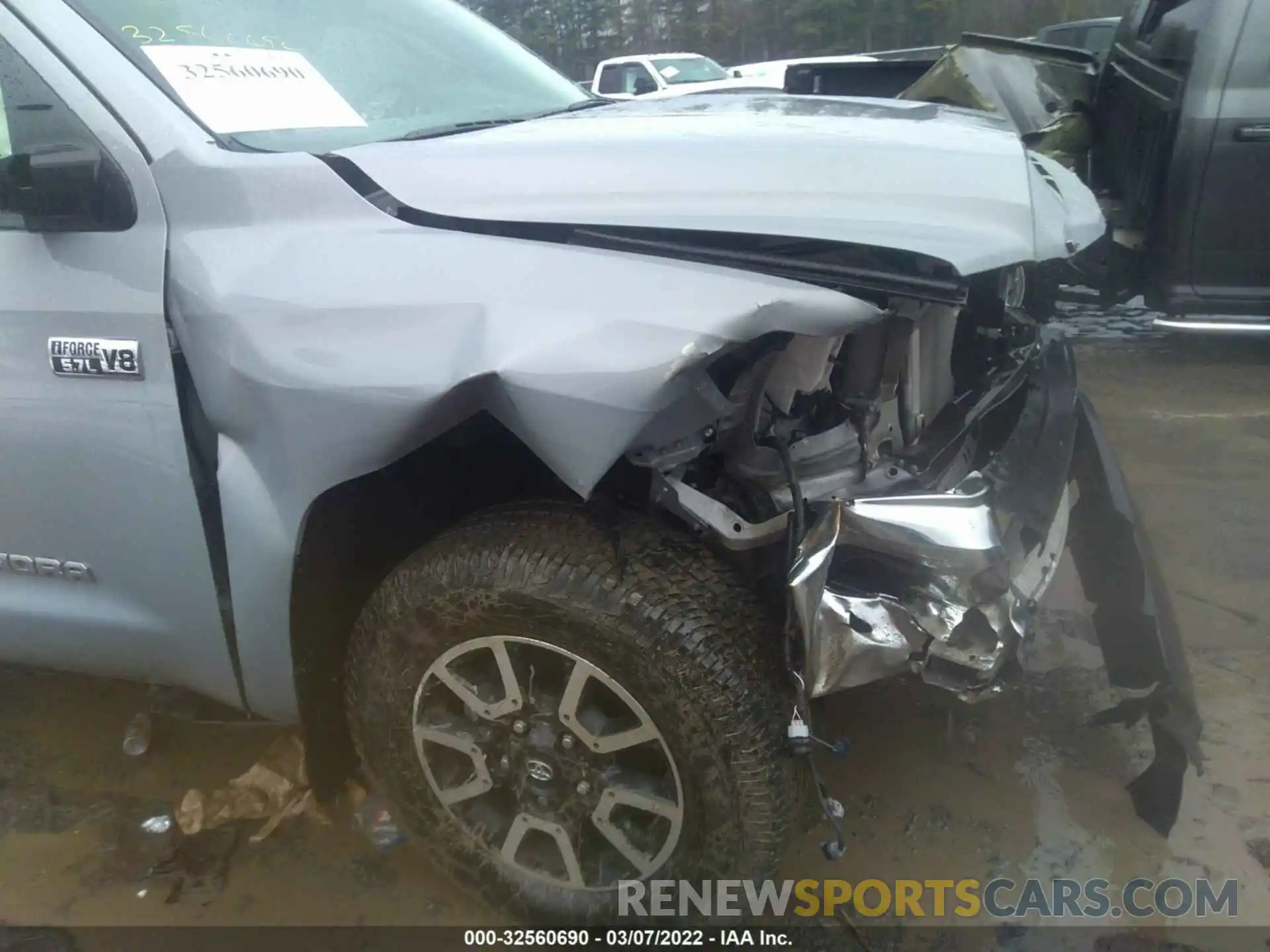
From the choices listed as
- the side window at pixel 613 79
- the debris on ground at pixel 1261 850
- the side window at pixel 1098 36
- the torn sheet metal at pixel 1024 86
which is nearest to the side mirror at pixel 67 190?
the debris on ground at pixel 1261 850

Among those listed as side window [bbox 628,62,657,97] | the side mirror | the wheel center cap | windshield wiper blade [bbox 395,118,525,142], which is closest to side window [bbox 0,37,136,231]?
the side mirror

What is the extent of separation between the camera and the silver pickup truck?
161 centimetres

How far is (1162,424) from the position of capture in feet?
13.9

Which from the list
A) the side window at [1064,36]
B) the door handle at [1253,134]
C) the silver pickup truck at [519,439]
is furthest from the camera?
the side window at [1064,36]

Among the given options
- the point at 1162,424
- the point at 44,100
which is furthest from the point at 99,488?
the point at 1162,424

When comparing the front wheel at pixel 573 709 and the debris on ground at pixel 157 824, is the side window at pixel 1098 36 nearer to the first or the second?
the front wheel at pixel 573 709

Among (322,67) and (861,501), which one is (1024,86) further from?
(861,501)

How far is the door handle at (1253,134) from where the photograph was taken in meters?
4.15

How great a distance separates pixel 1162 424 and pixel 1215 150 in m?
1.19

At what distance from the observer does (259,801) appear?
238 centimetres

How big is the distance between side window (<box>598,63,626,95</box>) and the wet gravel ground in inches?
467

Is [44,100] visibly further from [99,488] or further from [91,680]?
[91,680]

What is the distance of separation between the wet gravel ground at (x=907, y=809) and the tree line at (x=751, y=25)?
13.9m

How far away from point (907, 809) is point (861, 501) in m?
1.01
